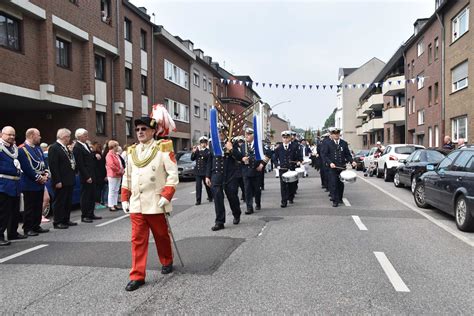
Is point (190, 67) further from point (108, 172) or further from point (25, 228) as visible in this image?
point (25, 228)

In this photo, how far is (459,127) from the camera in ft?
77.5

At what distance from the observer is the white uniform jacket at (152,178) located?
15.1 ft

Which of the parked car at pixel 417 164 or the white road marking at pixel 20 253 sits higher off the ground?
the parked car at pixel 417 164

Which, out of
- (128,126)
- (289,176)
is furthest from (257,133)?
(128,126)

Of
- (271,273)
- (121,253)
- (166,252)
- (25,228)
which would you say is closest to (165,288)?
(166,252)

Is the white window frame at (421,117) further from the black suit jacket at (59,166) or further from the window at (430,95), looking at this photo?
the black suit jacket at (59,166)

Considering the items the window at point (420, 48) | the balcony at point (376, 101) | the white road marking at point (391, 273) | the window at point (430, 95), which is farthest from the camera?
the balcony at point (376, 101)

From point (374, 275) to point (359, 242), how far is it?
5.40 feet

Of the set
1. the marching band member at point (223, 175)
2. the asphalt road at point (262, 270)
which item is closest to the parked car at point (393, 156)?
the asphalt road at point (262, 270)

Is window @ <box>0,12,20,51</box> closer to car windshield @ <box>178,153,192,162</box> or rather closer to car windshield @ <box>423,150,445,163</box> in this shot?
car windshield @ <box>178,153,192,162</box>

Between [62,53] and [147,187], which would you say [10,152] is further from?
[62,53]

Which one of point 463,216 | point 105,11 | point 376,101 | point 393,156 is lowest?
point 463,216

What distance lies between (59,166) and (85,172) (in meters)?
0.75

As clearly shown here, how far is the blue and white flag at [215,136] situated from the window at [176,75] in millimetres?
22985
